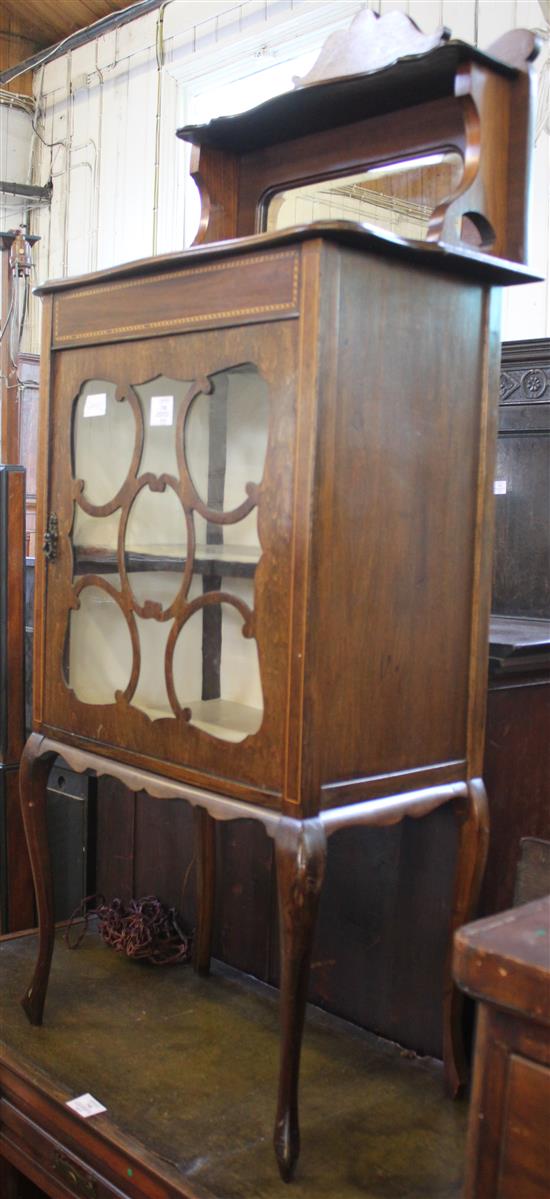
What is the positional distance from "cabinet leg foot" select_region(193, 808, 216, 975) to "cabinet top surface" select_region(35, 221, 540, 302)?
3.58ft

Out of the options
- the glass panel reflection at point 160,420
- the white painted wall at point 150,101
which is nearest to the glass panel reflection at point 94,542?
the glass panel reflection at point 160,420

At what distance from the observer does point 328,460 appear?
1.46m

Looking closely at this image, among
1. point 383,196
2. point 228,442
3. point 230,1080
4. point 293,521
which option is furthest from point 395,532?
point 383,196

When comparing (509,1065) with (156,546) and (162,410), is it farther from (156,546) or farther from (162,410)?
(162,410)

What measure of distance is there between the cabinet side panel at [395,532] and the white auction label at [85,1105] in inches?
26.5

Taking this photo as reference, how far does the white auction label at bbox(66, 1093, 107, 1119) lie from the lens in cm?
175

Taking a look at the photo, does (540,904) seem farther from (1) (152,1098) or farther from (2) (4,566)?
(2) (4,566)

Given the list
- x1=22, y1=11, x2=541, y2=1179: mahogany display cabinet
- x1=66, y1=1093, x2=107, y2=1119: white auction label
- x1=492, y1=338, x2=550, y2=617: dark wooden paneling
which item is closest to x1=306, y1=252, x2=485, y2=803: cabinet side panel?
x1=22, y1=11, x2=541, y2=1179: mahogany display cabinet

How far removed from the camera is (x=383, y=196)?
10.1 feet

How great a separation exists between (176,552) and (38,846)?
2.15 feet

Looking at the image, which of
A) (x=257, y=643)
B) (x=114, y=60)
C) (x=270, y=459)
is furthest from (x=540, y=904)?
(x=114, y=60)

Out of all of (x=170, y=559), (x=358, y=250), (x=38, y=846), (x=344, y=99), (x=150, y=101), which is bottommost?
(x=38, y=846)

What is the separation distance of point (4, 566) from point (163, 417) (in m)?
1.11

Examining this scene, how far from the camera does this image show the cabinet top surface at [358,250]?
1.43 m
